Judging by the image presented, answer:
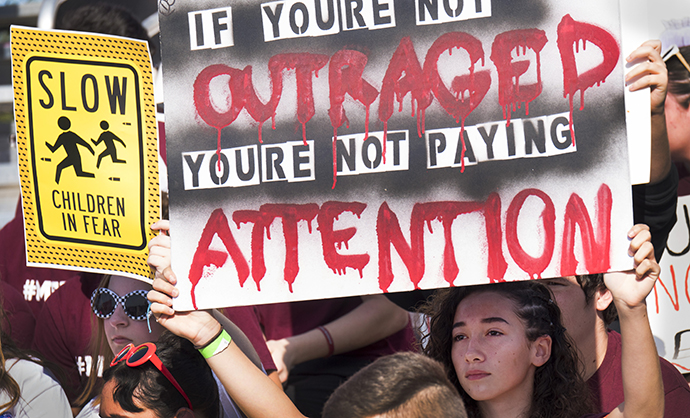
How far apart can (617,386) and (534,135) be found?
0.79 metres

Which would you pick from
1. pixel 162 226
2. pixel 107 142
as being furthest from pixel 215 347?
pixel 107 142

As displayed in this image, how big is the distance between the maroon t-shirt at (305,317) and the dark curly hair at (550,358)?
86 centimetres

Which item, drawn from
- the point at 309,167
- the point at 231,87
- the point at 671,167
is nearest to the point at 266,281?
the point at 309,167

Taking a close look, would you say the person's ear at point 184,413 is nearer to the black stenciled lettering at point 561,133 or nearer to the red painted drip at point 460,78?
the red painted drip at point 460,78

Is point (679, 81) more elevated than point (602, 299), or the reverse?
point (679, 81)

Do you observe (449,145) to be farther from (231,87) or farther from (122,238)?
(122,238)

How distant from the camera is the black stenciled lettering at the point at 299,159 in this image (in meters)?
1.87

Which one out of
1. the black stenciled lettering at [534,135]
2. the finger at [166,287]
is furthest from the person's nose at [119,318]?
the black stenciled lettering at [534,135]

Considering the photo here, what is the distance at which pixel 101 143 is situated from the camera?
7.20ft

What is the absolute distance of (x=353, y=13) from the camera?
6.10 feet

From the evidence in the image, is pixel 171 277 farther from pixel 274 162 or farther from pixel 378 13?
pixel 378 13

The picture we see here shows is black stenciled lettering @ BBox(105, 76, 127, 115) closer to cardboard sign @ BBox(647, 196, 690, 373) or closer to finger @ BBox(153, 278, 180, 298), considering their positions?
finger @ BBox(153, 278, 180, 298)

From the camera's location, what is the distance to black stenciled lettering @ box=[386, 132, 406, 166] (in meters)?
1.83

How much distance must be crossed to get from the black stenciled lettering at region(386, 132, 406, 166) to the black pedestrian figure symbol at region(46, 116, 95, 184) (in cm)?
96
